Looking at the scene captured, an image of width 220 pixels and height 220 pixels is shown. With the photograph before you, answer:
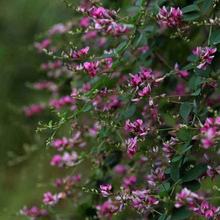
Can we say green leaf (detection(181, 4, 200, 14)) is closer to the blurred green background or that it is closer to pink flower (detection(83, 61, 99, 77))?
pink flower (detection(83, 61, 99, 77))

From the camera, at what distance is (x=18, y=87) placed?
14.5 ft

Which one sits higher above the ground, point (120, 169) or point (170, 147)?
point (170, 147)

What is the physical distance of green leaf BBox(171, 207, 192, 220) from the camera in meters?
1.43

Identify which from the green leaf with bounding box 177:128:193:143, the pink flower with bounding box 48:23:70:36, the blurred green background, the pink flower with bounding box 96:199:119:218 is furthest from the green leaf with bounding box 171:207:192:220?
the blurred green background

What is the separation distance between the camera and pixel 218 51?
1.65 meters

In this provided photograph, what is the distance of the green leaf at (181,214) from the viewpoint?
143cm

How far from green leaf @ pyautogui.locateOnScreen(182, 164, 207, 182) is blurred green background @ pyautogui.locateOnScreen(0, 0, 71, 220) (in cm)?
201

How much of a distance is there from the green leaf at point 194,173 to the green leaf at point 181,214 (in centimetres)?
8

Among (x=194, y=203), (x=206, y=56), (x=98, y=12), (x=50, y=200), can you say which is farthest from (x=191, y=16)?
(x=50, y=200)

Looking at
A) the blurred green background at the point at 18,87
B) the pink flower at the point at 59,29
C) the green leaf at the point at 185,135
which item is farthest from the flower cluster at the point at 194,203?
the blurred green background at the point at 18,87

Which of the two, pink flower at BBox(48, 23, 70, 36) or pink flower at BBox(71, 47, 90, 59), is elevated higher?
pink flower at BBox(71, 47, 90, 59)

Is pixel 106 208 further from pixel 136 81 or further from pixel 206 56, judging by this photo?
pixel 206 56

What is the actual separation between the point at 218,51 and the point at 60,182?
795 millimetres

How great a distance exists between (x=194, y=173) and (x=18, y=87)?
3.06 meters
